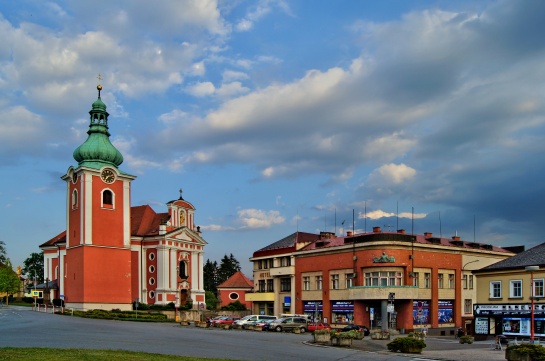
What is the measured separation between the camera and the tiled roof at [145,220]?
88.4 meters

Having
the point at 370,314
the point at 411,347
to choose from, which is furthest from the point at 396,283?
the point at 411,347

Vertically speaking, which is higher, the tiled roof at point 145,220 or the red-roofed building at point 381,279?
the tiled roof at point 145,220

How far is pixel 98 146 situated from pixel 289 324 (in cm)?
4037

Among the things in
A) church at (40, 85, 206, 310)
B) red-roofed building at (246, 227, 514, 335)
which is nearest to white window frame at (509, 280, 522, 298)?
red-roofed building at (246, 227, 514, 335)

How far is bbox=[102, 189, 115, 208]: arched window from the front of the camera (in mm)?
81250

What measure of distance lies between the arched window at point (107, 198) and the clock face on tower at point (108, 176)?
133cm

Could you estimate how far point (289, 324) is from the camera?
5538 centimetres

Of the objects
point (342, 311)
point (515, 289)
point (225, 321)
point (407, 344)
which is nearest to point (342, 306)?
point (342, 311)

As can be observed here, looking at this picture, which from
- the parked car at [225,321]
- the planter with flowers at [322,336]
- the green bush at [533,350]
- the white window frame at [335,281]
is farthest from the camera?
the white window frame at [335,281]

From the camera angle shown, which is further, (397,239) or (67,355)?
(397,239)

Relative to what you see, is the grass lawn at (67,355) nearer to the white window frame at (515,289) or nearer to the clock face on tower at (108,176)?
the white window frame at (515,289)

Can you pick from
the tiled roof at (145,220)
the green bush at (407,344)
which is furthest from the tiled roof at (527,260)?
the tiled roof at (145,220)

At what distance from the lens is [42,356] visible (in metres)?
21.0

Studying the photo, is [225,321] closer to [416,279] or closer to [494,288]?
[416,279]
